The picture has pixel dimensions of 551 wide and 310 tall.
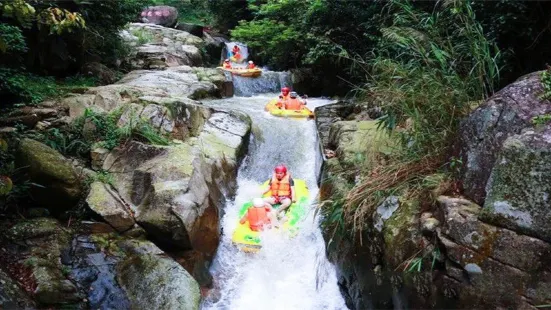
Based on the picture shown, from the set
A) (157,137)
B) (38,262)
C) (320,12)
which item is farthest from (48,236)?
(320,12)

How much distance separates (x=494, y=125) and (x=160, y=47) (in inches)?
471

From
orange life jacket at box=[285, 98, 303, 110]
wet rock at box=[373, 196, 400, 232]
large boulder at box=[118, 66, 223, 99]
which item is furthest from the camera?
orange life jacket at box=[285, 98, 303, 110]

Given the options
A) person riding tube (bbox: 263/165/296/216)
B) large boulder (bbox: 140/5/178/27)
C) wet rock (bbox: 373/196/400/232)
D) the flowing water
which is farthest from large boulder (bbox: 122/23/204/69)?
wet rock (bbox: 373/196/400/232)

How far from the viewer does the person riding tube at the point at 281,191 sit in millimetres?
6309

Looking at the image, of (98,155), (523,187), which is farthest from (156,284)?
(523,187)

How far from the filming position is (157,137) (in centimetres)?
611

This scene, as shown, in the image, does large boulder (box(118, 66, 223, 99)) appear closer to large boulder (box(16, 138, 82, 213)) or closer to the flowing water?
the flowing water

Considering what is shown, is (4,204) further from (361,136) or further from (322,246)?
(361,136)

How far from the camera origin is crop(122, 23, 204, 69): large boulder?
1193 cm

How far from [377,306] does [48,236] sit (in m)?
3.72

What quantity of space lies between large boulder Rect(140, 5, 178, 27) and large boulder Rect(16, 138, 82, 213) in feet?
49.6

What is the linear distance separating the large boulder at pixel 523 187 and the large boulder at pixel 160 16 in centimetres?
1797

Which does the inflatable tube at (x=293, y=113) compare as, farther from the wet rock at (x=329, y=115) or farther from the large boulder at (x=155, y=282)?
the large boulder at (x=155, y=282)

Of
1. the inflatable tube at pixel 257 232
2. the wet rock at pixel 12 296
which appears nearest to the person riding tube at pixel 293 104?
the inflatable tube at pixel 257 232
